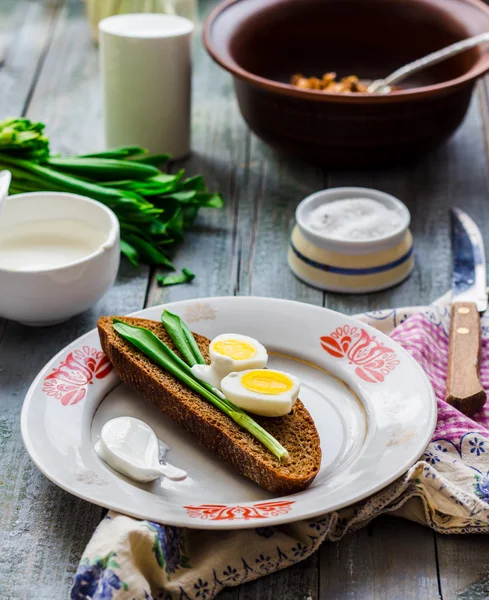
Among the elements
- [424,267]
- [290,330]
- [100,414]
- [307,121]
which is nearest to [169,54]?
[307,121]

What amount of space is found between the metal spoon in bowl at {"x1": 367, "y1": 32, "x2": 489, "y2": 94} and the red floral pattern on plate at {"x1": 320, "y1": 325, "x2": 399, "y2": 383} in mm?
971

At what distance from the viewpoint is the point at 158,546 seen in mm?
1158

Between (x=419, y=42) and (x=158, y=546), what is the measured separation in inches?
73.7

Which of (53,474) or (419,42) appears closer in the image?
(53,474)

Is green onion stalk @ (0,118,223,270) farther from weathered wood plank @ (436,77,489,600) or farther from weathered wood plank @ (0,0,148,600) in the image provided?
weathered wood plank @ (436,77,489,600)

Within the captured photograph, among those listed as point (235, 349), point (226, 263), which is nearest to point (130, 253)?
point (226, 263)

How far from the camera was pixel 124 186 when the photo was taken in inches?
81.7

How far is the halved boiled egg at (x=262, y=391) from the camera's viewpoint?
4.37 feet

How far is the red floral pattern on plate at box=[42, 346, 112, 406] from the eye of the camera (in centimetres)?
144

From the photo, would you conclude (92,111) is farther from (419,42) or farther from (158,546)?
(158,546)

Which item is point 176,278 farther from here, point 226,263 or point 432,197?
point 432,197

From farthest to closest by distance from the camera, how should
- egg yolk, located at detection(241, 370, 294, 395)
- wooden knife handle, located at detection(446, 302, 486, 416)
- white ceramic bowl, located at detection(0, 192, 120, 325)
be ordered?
white ceramic bowl, located at detection(0, 192, 120, 325), wooden knife handle, located at detection(446, 302, 486, 416), egg yolk, located at detection(241, 370, 294, 395)

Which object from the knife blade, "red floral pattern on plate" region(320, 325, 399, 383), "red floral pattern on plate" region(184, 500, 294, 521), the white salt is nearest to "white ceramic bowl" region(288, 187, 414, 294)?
the white salt

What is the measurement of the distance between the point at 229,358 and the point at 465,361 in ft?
1.45
